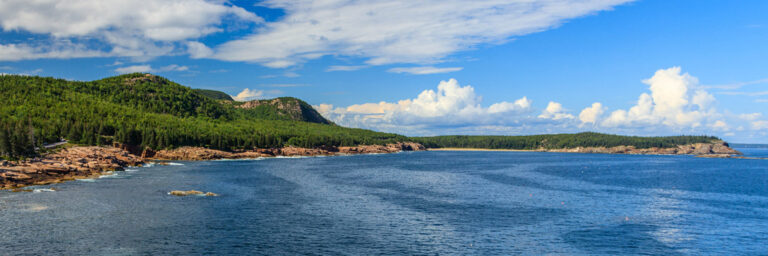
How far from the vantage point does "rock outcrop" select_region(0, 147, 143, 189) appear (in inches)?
3953

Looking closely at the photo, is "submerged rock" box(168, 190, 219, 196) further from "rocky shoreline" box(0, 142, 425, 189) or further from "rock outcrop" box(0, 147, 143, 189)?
"rock outcrop" box(0, 147, 143, 189)

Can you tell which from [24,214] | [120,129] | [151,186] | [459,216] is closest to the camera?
[24,214]

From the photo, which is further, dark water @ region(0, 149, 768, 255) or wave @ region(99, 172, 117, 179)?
wave @ region(99, 172, 117, 179)

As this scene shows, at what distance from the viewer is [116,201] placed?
8194 centimetres

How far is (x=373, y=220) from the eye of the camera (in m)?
70.2

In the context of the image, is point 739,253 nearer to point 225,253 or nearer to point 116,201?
point 225,253

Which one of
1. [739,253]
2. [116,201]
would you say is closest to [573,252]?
[739,253]

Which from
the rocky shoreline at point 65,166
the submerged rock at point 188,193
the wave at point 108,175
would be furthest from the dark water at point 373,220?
the wave at point 108,175

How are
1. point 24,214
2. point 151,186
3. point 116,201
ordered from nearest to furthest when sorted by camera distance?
point 24,214 → point 116,201 → point 151,186

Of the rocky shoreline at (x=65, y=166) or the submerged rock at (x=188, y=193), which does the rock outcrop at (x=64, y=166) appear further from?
the submerged rock at (x=188, y=193)

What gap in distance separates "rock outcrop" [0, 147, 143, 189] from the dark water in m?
8.11

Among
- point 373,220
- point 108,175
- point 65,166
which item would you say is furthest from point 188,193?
point 65,166

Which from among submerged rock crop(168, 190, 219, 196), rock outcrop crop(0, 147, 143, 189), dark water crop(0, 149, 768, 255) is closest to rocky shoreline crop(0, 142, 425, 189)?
rock outcrop crop(0, 147, 143, 189)

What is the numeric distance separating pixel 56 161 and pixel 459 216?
10378cm
